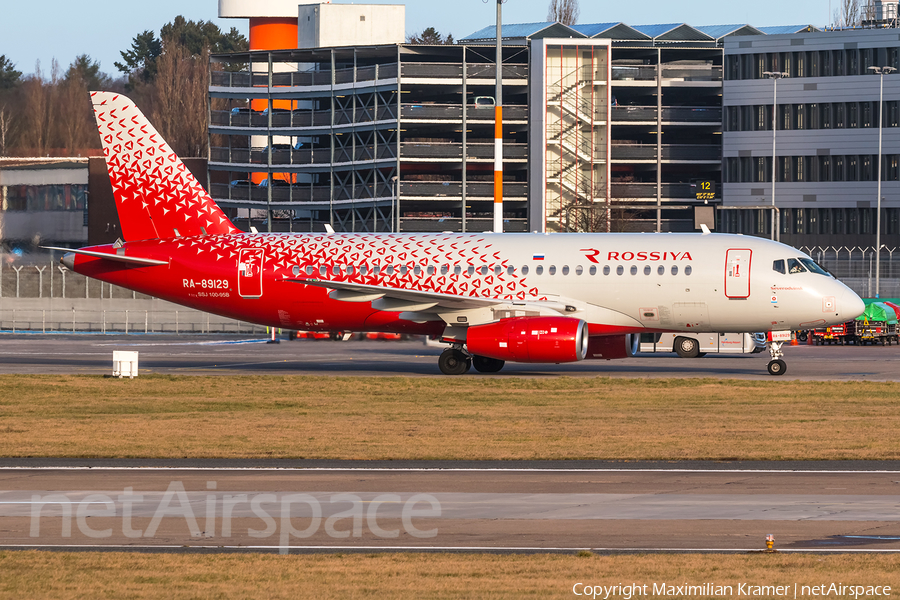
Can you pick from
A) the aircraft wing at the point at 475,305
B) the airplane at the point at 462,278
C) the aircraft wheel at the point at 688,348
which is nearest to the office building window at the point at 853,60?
the aircraft wheel at the point at 688,348

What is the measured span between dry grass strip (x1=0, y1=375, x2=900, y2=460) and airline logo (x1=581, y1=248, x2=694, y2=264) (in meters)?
4.11

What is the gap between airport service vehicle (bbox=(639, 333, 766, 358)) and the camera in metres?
51.3

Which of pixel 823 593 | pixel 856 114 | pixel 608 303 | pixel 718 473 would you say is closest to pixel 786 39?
pixel 856 114

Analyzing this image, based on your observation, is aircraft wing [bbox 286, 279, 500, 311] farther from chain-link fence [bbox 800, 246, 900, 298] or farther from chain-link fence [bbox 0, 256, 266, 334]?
chain-link fence [bbox 800, 246, 900, 298]

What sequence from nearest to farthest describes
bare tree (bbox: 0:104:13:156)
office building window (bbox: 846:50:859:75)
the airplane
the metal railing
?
the airplane, office building window (bbox: 846:50:859:75), the metal railing, bare tree (bbox: 0:104:13:156)

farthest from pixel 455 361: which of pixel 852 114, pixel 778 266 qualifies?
pixel 852 114

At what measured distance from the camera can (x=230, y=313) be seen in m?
40.9

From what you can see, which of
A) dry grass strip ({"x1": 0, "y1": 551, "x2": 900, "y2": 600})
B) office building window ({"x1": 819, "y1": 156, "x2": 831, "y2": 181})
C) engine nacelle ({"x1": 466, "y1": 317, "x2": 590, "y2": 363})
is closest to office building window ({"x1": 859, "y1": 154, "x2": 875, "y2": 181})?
office building window ({"x1": 819, "y1": 156, "x2": 831, "y2": 181})

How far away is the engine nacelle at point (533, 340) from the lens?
118ft

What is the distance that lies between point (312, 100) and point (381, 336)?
200ft

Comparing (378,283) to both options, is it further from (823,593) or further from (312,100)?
(312,100)

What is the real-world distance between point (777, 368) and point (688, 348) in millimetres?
12259

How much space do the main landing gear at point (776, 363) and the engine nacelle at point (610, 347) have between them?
14.6ft

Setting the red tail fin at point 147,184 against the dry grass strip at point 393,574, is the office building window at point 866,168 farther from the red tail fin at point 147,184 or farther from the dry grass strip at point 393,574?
the dry grass strip at point 393,574
